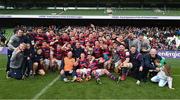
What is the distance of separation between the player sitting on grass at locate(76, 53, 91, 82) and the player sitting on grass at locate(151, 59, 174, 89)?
6.43ft

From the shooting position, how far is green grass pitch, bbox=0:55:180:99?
10656 millimetres

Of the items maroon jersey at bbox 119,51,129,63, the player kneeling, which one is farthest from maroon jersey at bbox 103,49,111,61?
the player kneeling

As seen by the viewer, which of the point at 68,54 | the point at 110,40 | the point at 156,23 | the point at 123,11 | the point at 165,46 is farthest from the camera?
the point at 123,11

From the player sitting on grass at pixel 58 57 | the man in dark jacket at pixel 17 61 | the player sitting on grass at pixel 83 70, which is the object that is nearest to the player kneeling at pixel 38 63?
the player sitting on grass at pixel 58 57

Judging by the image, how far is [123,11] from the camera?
116ft

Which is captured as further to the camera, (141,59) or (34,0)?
(34,0)

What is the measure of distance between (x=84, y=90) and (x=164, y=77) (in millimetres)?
2416

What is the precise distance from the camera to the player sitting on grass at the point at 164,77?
11562mm

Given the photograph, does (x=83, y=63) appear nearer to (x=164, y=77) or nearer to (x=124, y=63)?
(x=124, y=63)

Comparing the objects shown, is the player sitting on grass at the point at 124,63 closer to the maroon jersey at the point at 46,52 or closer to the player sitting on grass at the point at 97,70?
the player sitting on grass at the point at 97,70

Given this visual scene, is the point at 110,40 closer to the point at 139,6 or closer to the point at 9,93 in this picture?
the point at 9,93

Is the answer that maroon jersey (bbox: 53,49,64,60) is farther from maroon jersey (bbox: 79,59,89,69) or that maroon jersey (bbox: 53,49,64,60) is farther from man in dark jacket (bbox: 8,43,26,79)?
man in dark jacket (bbox: 8,43,26,79)

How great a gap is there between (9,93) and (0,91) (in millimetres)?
398

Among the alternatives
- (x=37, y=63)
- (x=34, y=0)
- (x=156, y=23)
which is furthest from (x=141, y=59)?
(x=34, y=0)
